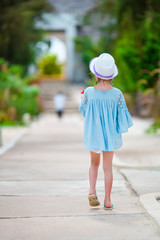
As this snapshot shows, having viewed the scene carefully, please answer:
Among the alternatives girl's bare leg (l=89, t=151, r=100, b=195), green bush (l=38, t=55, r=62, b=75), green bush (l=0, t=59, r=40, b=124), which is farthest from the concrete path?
green bush (l=38, t=55, r=62, b=75)

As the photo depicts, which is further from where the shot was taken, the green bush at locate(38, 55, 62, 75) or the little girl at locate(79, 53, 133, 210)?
the green bush at locate(38, 55, 62, 75)

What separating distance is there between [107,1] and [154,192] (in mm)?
17365

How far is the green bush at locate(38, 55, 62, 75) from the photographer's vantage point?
47.4 metres

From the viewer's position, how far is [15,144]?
38.4 feet

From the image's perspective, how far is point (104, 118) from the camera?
480 centimetres

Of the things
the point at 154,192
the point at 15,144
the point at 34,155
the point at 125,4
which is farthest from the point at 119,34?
the point at 154,192

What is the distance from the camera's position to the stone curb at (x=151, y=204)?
4268mm

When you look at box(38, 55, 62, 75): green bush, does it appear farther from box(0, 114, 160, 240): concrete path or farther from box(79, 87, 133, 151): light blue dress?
box(79, 87, 133, 151): light blue dress

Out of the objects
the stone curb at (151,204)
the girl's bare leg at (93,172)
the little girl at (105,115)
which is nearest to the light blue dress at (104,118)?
the little girl at (105,115)

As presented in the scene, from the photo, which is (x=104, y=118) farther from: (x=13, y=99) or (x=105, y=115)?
(x=13, y=99)

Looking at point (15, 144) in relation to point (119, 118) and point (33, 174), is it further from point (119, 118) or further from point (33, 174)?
point (119, 118)

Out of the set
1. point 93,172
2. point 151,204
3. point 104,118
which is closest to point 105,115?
point 104,118

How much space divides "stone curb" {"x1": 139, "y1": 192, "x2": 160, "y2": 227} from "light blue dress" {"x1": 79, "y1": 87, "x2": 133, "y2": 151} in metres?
0.64

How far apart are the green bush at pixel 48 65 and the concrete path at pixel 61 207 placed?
130ft
